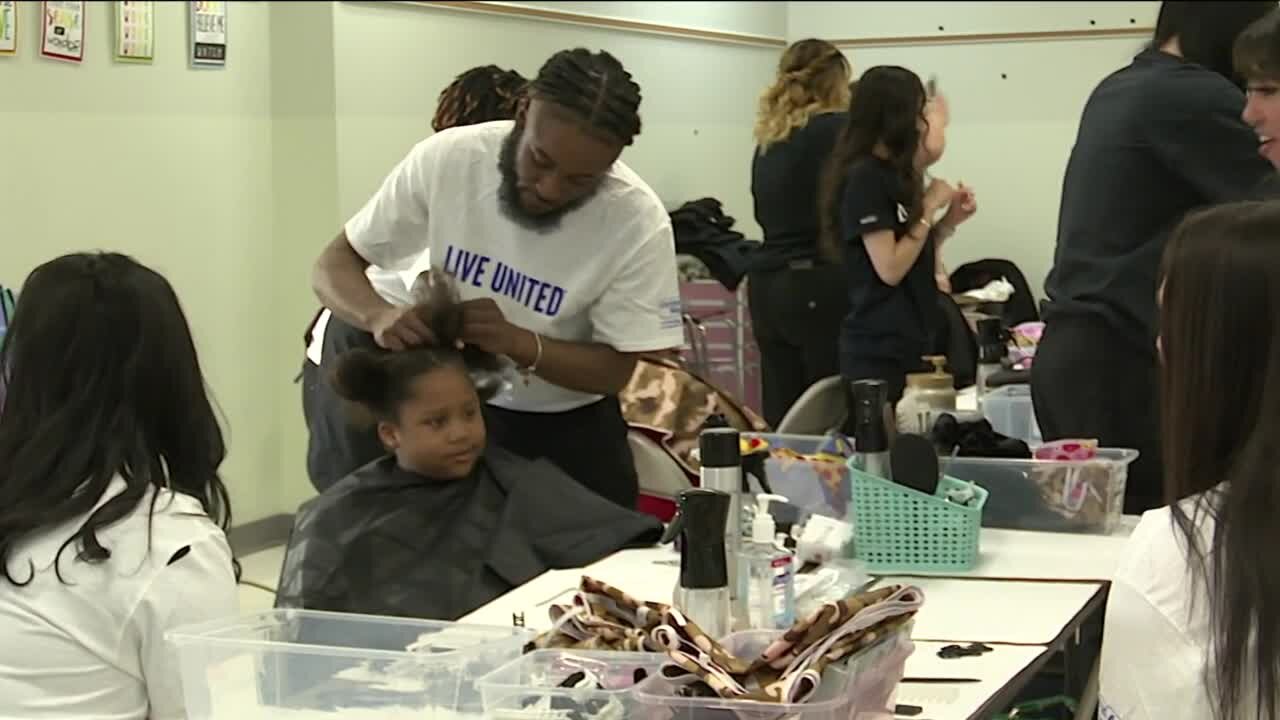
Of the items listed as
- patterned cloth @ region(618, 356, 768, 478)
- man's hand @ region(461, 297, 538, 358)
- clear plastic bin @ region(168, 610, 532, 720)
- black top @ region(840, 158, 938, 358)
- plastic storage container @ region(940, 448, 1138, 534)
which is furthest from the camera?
black top @ region(840, 158, 938, 358)

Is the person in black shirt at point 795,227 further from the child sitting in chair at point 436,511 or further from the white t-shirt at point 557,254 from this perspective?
the child sitting in chair at point 436,511

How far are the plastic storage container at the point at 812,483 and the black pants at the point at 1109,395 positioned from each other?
17.0 inches

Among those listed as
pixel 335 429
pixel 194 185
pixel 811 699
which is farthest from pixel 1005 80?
pixel 811 699

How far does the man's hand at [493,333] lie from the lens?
2271 millimetres

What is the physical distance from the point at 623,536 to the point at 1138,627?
0.97 meters

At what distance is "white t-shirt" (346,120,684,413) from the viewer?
7.81 ft

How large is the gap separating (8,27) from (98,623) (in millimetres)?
1242

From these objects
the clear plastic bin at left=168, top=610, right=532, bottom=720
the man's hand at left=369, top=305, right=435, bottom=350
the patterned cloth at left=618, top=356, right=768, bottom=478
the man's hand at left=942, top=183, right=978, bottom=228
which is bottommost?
the patterned cloth at left=618, top=356, right=768, bottom=478

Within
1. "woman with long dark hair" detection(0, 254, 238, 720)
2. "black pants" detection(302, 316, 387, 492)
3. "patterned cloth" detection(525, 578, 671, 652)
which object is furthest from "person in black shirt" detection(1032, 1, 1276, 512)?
"woman with long dark hair" detection(0, 254, 238, 720)

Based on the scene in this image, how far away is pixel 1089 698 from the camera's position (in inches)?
78.8

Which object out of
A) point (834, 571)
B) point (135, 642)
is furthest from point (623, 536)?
point (135, 642)

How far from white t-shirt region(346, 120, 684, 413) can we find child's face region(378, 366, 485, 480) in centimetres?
15

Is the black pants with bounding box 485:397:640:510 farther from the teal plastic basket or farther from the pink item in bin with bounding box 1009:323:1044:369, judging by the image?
the pink item in bin with bounding box 1009:323:1044:369

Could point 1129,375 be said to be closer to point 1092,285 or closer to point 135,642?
point 1092,285
